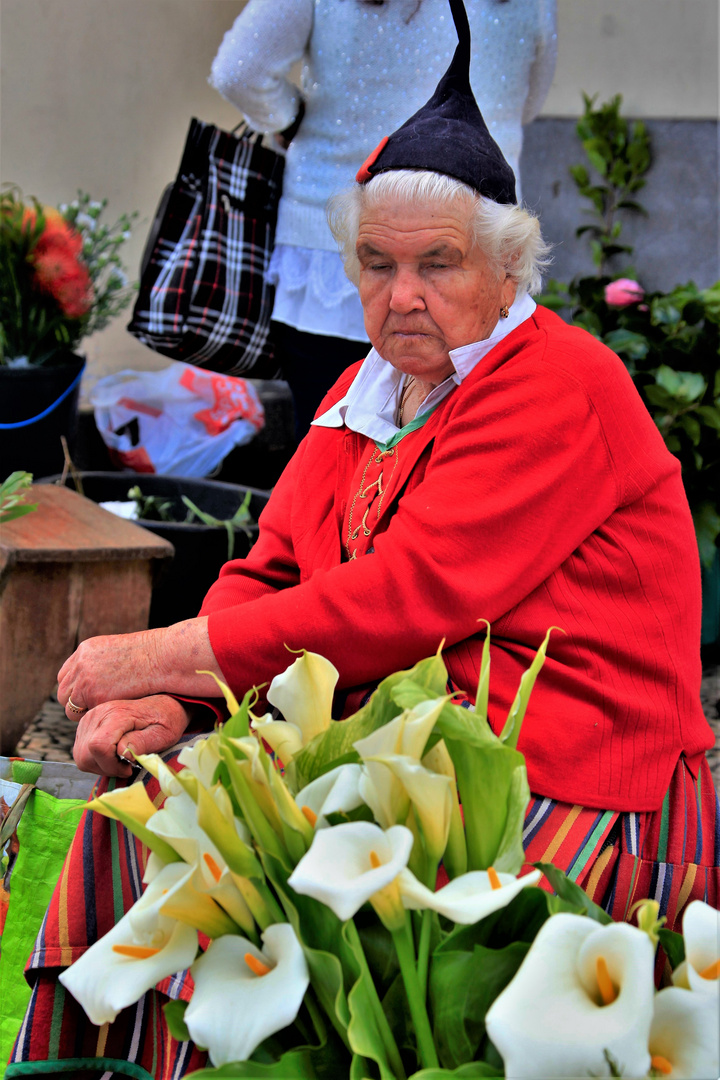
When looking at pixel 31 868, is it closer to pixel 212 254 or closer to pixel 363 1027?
pixel 363 1027

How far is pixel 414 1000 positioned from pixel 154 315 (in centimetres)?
209

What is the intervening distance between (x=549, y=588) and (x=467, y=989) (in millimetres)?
607

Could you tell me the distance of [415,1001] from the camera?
2.56ft

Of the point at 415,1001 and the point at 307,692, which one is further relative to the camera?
the point at 307,692

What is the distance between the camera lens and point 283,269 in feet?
8.73

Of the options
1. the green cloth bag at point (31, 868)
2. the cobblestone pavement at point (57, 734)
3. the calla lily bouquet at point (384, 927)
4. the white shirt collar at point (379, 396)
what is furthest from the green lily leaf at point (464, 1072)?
the cobblestone pavement at point (57, 734)

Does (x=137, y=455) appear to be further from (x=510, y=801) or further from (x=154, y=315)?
(x=510, y=801)

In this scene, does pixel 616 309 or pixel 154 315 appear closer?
pixel 154 315

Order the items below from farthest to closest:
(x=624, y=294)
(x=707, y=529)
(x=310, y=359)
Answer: (x=624, y=294), (x=707, y=529), (x=310, y=359)

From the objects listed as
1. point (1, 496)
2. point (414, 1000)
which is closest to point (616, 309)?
point (1, 496)

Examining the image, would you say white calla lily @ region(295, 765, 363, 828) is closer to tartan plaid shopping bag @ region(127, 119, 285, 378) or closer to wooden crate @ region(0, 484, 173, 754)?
wooden crate @ region(0, 484, 173, 754)

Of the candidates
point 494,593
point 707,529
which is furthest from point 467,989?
point 707,529

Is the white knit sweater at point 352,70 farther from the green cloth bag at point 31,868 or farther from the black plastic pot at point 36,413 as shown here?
the green cloth bag at point 31,868

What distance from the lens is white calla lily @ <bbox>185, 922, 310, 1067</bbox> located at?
0.70m
